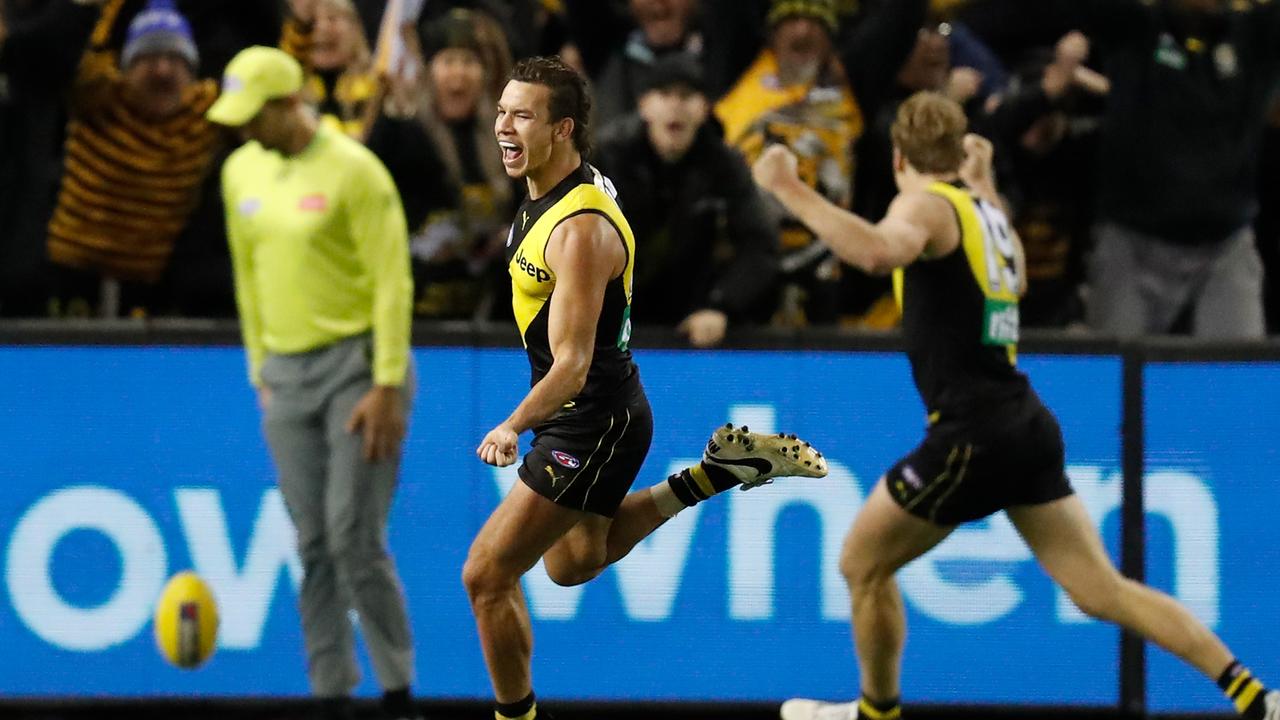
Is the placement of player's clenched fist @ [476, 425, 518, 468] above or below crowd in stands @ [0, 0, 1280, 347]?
below

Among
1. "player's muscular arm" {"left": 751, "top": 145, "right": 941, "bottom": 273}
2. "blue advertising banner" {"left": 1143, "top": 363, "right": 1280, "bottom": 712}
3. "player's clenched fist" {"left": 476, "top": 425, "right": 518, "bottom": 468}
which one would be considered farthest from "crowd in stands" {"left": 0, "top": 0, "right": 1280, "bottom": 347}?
"player's clenched fist" {"left": 476, "top": 425, "right": 518, "bottom": 468}

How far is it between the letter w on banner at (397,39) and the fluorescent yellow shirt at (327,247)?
124 centimetres

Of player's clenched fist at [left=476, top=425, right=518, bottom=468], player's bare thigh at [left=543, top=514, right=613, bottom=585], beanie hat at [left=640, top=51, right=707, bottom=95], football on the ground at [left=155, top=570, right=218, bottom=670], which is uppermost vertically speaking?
beanie hat at [left=640, top=51, right=707, bottom=95]

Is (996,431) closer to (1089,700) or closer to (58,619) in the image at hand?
(1089,700)

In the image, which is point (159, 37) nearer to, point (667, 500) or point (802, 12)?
point (802, 12)

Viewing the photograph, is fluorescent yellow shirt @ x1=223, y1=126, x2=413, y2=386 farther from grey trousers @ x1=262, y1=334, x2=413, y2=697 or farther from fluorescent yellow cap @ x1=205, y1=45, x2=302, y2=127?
fluorescent yellow cap @ x1=205, y1=45, x2=302, y2=127

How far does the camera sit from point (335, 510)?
31.0 feet

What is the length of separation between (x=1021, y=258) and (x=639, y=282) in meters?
2.08

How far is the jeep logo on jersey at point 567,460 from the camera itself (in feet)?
24.9

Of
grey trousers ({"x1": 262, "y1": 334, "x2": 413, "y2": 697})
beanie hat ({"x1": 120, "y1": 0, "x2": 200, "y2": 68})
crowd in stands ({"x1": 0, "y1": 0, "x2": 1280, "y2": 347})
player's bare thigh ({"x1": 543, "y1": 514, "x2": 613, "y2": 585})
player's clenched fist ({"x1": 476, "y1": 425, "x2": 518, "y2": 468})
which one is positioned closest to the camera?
player's clenched fist ({"x1": 476, "y1": 425, "x2": 518, "y2": 468})

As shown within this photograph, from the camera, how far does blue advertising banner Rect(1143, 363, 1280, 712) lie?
10.0 metres

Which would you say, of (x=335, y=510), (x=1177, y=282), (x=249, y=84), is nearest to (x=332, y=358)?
(x=335, y=510)

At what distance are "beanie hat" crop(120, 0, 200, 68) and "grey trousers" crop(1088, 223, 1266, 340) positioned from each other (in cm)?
448

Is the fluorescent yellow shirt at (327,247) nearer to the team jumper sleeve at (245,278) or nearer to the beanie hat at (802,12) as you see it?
the team jumper sleeve at (245,278)
